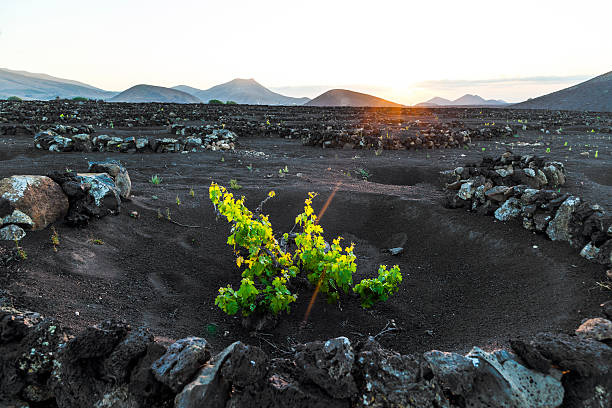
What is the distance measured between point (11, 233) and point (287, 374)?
3927 mm

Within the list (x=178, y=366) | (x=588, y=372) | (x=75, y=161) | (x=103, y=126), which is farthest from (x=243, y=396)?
(x=103, y=126)

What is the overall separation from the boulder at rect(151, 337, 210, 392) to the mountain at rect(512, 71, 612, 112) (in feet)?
337

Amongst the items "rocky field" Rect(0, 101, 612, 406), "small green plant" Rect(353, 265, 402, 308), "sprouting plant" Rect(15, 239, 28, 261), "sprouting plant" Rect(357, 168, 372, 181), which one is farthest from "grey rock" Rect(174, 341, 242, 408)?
"sprouting plant" Rect(357, 168, 372, 181)

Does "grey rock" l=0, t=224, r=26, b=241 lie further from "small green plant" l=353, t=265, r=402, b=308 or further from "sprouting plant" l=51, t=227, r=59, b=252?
"small green plant" l=353, t=265, r=402, b=308

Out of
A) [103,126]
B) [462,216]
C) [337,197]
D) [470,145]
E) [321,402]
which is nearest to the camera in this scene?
[321,402]

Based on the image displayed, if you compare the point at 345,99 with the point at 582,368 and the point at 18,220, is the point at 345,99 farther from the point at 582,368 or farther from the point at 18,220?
the point at 582,368

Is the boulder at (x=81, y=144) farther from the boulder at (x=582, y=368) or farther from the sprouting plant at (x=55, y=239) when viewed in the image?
the boulder at (x=582, y=368)

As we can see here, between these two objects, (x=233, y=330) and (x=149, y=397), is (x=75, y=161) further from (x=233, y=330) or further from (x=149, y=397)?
(x=149, y=397)

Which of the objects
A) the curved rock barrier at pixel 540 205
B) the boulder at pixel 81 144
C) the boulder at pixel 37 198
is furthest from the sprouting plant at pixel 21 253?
the boulder at pixel 81 144

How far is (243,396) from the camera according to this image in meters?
2.37

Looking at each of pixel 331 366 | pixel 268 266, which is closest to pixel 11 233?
pixel 268 266

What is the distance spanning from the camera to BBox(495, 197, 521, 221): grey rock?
20.2 feet

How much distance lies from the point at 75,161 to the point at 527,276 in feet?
43.4

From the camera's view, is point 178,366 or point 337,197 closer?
point 178,366
